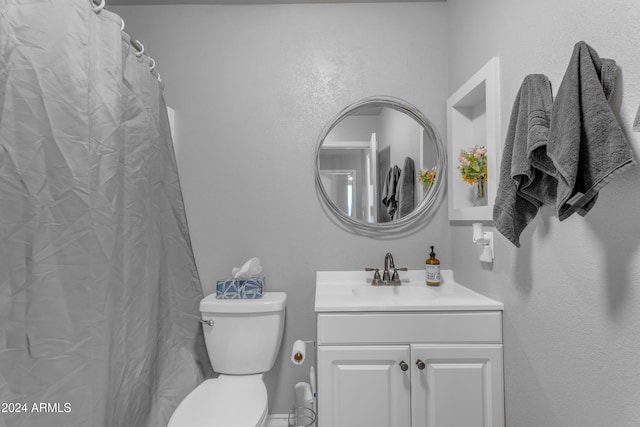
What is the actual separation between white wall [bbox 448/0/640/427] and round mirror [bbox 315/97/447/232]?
55 centimetres

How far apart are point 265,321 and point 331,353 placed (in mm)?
450

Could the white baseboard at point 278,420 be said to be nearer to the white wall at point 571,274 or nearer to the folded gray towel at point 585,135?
the white wall at point 571,274

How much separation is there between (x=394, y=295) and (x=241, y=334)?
81 cm

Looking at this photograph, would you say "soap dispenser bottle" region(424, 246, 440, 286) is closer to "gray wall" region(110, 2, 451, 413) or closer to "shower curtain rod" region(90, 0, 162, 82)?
"gray wall" region(110, 2, 451, 413)

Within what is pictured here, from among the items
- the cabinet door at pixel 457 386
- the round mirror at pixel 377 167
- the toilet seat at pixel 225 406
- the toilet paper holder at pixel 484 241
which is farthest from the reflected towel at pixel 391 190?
the toilet seat at pixel 225 406

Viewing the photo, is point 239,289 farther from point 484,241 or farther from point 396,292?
point 484,241

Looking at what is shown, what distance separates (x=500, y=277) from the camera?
1.40 metres

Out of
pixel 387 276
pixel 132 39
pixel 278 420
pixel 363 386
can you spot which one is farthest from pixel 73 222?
pixel 278 420

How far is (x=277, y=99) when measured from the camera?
6.38 ft

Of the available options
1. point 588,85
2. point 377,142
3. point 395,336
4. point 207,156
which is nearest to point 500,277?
point 395,336

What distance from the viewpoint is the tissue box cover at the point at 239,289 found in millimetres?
1757

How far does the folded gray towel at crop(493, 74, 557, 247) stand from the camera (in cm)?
97

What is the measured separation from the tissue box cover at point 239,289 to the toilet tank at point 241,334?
0.05 meters

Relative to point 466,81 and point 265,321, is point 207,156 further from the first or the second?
point 466,81
